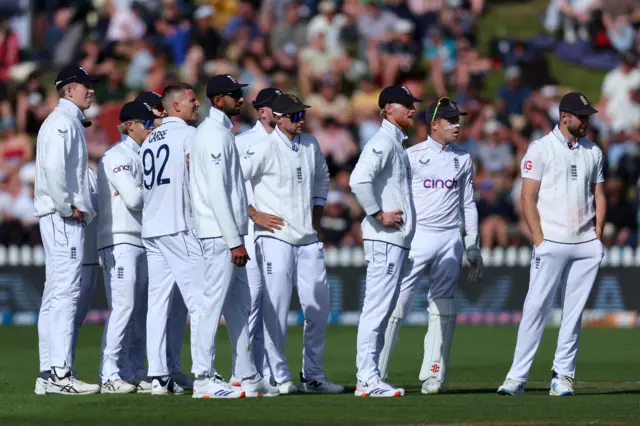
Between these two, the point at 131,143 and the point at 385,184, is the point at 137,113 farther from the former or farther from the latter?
the point at 385,184

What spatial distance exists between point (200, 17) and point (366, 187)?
17.2m

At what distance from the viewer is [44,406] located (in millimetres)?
11328

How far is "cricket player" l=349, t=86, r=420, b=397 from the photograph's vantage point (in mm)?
12227

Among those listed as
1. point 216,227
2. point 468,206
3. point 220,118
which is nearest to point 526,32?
point 468,206

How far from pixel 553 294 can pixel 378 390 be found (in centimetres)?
183

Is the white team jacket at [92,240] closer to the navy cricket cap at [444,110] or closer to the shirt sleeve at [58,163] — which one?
the shirt sleeve at [58,163]

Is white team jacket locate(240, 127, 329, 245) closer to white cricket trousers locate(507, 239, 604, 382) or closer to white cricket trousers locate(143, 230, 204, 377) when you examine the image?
white cricket trousers locate(143, 230, 204, 377)

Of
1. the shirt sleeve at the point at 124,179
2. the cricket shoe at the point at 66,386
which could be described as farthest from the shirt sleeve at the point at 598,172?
the cricket shoe at the point at 66,386

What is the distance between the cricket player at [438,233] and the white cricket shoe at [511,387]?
736 mm

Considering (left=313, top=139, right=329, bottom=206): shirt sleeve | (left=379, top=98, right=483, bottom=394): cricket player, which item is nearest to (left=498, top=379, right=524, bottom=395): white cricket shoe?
(left=379, top=98, right=483, bottom=394): cricket player

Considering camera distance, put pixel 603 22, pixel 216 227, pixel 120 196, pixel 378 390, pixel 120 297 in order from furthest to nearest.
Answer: pixel 603 22, pixel 120 196, pixel 120 297, pixel 378 390, pixel 216 227

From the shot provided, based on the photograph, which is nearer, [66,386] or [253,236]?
[66,386]

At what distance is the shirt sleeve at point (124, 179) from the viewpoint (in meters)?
12.8

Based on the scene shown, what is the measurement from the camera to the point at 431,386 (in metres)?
12.7
